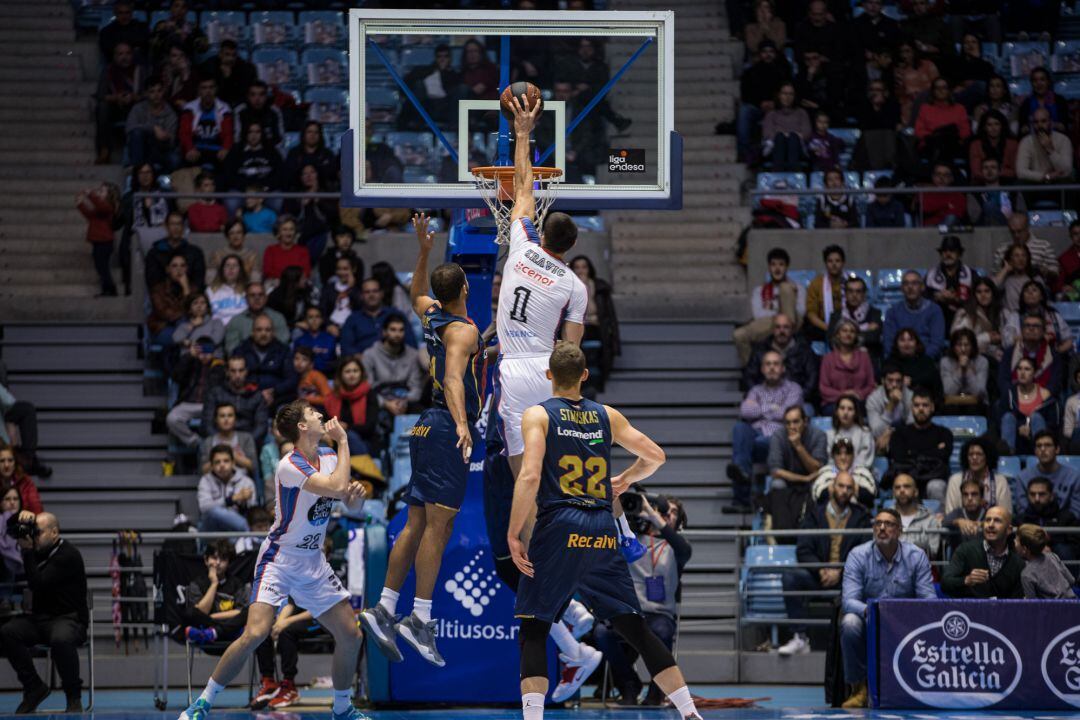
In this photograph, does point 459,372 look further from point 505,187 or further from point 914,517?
point 914,517

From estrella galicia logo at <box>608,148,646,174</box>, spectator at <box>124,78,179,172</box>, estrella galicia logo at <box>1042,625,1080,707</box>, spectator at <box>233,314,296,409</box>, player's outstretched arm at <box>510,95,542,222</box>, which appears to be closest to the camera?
player's outstretched arm at <box>510,95,542,222</box>

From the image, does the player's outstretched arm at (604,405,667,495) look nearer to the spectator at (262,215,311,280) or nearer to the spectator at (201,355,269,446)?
the spectator at (201,355,269,446)

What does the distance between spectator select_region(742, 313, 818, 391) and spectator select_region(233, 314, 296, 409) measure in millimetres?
4677

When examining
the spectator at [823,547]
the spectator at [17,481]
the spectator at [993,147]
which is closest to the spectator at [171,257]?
the spectator at [17,481]

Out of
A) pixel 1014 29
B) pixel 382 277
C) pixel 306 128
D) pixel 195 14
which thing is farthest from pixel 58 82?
pixel 1014 29

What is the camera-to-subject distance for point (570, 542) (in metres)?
8.98

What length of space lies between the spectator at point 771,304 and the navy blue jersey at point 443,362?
6988 millimetres

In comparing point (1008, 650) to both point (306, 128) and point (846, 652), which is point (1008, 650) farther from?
point (306, 128)

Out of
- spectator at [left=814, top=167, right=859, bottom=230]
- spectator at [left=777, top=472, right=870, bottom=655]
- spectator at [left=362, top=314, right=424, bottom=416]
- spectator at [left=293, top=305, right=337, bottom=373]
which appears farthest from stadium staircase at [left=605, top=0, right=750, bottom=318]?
spectator at [left=777, top=472, right=870, bottom=655]

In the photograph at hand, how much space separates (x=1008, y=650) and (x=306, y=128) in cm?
1035

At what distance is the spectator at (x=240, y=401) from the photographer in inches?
642

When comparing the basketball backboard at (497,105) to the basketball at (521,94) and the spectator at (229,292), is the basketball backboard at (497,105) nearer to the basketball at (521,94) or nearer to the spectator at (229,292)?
the basketball at (521,94)

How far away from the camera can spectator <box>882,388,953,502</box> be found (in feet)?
50.5

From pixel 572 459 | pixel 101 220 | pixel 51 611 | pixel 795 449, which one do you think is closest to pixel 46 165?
pixel 101 220
